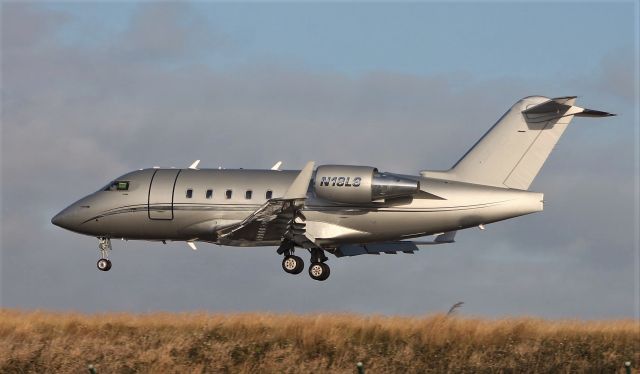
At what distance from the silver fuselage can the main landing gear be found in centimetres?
64

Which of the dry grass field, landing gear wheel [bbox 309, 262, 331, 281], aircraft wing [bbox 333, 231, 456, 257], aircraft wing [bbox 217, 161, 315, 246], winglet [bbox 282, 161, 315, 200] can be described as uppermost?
winglet [bbox 282, 161, 315, 200]

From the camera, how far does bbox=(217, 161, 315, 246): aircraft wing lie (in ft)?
106

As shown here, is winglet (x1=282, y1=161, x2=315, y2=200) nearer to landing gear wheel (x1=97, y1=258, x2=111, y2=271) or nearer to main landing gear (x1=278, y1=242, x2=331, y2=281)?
main landing gear (x1=278, y1=242, x2=331, y2=281)

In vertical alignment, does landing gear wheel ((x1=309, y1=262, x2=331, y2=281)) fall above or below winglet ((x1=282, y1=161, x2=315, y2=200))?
below

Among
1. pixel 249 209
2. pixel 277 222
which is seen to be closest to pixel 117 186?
pixel 249 209

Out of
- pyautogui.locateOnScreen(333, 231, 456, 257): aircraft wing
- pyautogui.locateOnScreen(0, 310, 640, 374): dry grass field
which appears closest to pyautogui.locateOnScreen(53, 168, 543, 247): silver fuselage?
pyautogui.locateOnScreen(333, 231, 456, 257): aircraft wing

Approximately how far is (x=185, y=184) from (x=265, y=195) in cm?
293

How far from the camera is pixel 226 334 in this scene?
25469mm

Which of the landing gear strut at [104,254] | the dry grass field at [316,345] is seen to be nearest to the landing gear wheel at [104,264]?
the landing gear strut at [104,254]

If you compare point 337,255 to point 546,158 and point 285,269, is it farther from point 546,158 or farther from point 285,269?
point 546,158

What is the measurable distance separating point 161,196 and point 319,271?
19.3 ft

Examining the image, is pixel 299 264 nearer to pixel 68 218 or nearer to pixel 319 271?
pixel 319 271

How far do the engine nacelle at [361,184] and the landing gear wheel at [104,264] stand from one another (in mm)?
8946

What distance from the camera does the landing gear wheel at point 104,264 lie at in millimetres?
37938
